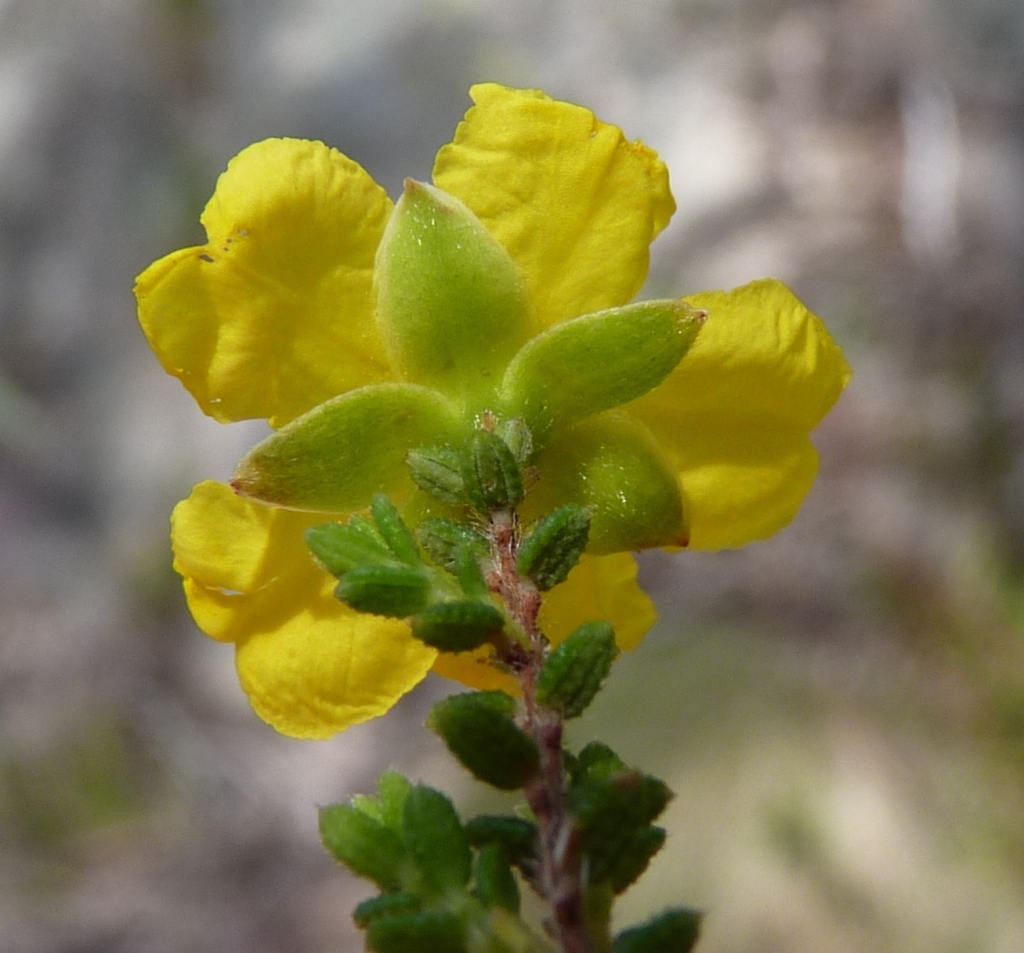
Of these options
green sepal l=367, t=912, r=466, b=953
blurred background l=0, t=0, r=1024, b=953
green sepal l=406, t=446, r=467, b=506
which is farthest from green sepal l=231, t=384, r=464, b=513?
blurred background l=0, t=0, r=1024, b=953

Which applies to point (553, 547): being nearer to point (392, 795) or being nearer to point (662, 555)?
point (392, 795)

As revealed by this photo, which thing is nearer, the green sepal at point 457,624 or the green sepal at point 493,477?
the green sepal at point 457,624

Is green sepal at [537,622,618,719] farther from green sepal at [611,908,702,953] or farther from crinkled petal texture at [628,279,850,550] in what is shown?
crinkled petal texture at [628,279,850,550]

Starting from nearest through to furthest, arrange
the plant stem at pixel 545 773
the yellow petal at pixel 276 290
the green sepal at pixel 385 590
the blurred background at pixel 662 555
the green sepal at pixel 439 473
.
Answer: the plant stem at pixel 545 773 → the green sepal at pixel 385 590 → the green sepal at pixel 439 473 → the yellow petal at pixel 276 290 → the blurred background at pixel 662 555

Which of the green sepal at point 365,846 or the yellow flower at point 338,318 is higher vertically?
the yellow flower at point 338,318

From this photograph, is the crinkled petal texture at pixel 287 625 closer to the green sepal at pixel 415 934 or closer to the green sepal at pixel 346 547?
the green sepal at pixel 346 547

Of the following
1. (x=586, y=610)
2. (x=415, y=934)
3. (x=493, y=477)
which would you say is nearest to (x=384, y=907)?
(x=415, y=934)

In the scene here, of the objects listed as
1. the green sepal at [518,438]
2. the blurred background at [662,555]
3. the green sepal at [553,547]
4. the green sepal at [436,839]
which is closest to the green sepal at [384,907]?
the green sepal at [436,839]
